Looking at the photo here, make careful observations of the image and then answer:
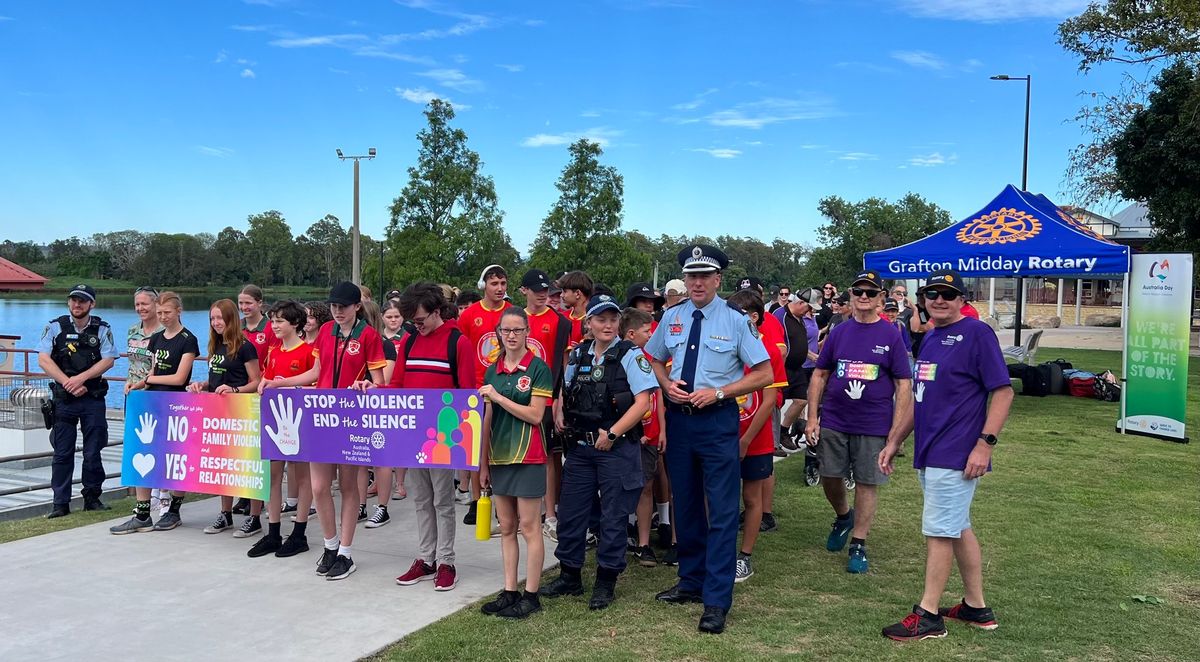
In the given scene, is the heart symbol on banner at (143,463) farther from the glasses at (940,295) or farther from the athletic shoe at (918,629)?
the glasses at (940,295)

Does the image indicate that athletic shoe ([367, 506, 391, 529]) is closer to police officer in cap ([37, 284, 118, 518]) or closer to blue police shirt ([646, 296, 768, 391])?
police officer in cap ([37, 284, 118, 518])

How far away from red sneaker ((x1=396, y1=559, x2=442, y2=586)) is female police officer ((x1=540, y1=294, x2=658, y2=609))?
2.68 ft

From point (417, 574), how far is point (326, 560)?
0.66 m

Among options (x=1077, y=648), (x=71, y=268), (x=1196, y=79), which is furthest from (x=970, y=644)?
(x=71, y=268)

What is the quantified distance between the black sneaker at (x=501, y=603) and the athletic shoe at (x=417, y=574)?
75cm

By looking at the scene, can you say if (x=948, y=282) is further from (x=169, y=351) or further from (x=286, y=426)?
(x=169, y=351)

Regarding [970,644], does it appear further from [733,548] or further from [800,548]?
[800,548]

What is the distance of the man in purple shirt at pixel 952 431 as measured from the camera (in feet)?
14.1

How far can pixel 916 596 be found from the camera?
Answer: 202 inches

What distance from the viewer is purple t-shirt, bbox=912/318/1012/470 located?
14.2 ft

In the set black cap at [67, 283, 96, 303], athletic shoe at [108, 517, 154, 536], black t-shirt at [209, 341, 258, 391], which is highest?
black cap at [67, 283, 96, 303]

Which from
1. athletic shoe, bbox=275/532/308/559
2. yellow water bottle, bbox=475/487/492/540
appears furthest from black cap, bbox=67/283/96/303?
yellow water bottle, bbox=475/487/492/540

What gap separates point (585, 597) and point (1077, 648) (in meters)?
2.60

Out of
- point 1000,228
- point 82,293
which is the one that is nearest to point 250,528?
point 82,293
